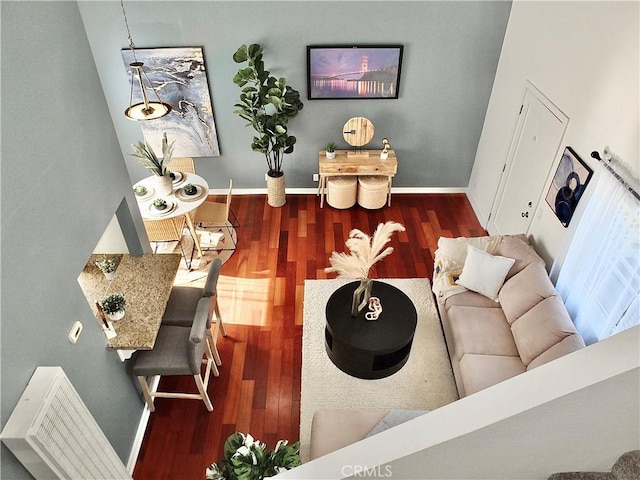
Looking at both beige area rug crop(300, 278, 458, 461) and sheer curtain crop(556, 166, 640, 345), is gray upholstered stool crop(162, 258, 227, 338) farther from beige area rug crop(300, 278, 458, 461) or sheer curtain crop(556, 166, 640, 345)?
sheer curtain crop(556, 166, 640, 345)

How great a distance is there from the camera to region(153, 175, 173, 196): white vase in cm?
531

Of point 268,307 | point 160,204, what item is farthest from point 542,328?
point 160,204

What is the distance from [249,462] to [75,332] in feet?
4.77

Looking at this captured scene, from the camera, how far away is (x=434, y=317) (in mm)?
5211

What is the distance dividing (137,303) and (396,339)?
228 centimetres

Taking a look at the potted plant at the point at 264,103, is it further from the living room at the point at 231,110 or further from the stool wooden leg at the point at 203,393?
the stool wooden leg at the point at 203,393

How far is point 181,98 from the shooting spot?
6117 mm

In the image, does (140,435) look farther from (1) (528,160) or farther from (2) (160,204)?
(1) (528,160)

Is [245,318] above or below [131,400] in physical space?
below

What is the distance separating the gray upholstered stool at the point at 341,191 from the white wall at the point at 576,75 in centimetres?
195

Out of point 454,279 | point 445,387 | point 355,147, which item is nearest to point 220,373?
point 445,387

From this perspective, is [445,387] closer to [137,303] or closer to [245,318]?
[245,318]

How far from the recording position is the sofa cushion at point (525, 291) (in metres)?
4.24

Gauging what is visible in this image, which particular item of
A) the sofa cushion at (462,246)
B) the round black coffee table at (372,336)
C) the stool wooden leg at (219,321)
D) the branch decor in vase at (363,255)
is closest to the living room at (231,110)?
the sofa cushion at (462,246)
